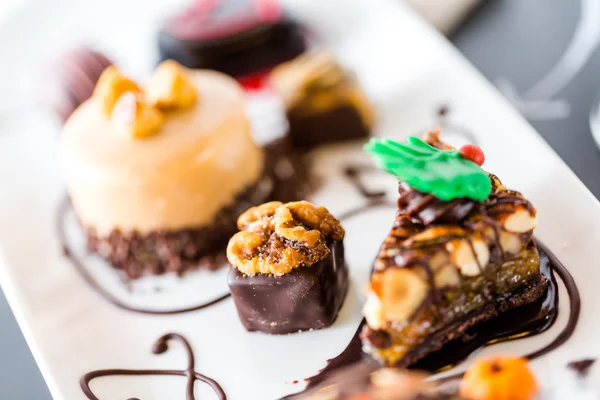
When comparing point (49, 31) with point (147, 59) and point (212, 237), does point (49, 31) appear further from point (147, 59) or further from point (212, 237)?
point (212, 237)

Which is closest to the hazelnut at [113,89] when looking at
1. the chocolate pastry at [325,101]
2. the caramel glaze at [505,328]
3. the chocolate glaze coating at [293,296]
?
the chocolate pastry at [325,101]

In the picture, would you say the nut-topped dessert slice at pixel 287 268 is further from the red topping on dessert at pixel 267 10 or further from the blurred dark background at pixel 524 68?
the red topping on dessert at pixel 267 10

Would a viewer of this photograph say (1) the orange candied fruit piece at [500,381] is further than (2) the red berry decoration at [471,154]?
No

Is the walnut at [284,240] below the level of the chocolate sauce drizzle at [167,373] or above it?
above

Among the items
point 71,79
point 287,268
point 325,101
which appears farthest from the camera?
point 71,79

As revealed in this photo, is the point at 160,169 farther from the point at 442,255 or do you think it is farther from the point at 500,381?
the point at 500,381

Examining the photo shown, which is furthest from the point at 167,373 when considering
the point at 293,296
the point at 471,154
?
the point at 471,154

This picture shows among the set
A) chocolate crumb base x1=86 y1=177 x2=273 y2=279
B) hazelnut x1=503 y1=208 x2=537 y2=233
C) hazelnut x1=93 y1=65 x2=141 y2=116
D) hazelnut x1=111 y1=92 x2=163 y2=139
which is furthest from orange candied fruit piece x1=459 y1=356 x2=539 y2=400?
hazelnut x1=93 y1=65 x2=141 y2=116
